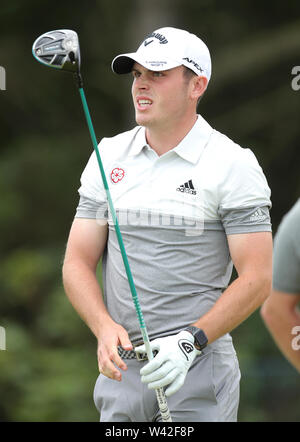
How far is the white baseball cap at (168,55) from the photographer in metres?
3.45

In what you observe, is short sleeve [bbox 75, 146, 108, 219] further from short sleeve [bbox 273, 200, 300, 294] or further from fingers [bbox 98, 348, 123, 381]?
short sleeve [bbox 273, 200, 300, 294]

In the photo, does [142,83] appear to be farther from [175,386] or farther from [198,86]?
[175,386]

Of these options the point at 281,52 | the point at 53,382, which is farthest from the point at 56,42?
the point at 281,52

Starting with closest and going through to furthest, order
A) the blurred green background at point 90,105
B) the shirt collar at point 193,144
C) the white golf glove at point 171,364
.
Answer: the white golf glove at point 171,364 → the shirt collar at point 193,144 → the blurred green background at point 90,105

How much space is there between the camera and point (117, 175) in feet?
11.7

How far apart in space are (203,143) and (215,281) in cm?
50

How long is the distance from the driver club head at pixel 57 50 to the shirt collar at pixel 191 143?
1.39ft

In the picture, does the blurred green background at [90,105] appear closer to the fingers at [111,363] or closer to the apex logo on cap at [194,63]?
the apex logo on cap at [194,63]

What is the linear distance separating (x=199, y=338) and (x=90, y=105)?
24.7 feet

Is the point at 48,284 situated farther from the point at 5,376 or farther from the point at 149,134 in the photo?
the point at 149,134

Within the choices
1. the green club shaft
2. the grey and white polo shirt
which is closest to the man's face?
the grey and white polo shirt

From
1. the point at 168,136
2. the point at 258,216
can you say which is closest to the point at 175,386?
the point at 258,216

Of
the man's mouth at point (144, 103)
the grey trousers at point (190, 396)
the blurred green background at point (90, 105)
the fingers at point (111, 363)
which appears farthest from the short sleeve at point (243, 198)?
the blurred green background at point (90, 105)

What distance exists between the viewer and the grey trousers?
136 inches
